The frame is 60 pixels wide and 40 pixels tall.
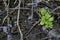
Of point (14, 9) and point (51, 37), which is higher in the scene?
point (14, 9)

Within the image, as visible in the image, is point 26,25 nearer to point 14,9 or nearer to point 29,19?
point 29,19

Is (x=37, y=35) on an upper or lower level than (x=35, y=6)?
lower

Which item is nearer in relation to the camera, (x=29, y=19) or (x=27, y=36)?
(x=27, y=36)

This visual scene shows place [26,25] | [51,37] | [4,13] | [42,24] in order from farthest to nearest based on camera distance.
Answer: [4,13], [26,25], [42,24], [51,37]

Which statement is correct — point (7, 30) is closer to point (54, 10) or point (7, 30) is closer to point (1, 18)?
point (1, 18)

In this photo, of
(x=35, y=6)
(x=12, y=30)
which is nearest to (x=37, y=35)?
(x=12, y=30)

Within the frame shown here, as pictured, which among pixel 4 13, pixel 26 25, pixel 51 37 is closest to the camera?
pixel 51 37

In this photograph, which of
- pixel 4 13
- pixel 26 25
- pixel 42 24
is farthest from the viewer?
pixel 4 13

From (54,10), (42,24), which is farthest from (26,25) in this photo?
(54,10)

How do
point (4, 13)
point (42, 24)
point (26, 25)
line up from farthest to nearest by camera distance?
point (4, 13), point (26, 25), point (42, 24)
